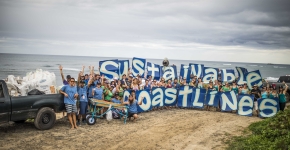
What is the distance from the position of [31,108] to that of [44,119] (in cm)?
72

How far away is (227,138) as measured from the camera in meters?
9.04

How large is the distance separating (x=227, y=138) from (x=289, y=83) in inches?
524

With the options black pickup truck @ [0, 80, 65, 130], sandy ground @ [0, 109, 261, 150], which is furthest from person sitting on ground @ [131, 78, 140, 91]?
black pickup truck @ [0, 80, 65, 130]

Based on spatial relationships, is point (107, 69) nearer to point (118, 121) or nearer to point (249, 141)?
point (118, 121)

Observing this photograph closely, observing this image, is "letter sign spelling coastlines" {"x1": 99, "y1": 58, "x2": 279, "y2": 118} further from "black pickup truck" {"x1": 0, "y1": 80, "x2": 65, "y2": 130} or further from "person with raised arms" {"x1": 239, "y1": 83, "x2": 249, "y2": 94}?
"black pickup truck" {"x1": 0, "y1": 80, "x2": 65, "y2": 130}

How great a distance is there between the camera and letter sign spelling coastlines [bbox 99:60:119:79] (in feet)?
44.8

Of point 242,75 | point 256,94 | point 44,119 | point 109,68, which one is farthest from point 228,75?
point 44,119

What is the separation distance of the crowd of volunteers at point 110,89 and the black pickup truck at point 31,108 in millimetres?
484

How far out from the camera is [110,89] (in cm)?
1239

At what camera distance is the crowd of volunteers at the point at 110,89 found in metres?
10.0

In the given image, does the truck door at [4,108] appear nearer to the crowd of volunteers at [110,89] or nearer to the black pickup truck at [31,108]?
the black pickup truck at [31,108]

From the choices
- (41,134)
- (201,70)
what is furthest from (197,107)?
(41,134)

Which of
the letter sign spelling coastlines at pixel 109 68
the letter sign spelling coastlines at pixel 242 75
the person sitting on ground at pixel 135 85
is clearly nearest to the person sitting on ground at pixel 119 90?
the person sitting on ground at pixel 135 85

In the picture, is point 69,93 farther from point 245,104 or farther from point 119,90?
point 245,104
